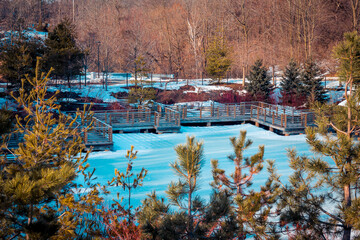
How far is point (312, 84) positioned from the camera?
2598cm

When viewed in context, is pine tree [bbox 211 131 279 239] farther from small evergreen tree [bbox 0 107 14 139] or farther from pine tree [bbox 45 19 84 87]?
pine tree [bbox 45 19 84 87]

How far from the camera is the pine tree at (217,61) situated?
3484 cm

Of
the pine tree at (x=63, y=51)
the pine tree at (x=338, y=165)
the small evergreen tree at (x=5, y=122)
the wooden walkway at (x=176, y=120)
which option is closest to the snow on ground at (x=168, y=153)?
the wooden walkway at (x=176, y=120)

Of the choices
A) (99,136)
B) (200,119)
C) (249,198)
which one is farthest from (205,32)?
(249,198)

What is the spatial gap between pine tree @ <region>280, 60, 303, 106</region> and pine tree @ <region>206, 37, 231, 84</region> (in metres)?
7.28

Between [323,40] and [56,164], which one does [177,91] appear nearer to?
[323,40]

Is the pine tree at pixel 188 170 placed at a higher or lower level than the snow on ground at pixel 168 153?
higher

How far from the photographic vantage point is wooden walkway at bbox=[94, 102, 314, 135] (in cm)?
1941

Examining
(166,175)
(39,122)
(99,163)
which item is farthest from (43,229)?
(99,163)

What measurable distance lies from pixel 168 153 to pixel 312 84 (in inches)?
591

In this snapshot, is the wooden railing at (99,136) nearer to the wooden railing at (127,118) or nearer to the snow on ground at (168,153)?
the snow on ground at (168,153)

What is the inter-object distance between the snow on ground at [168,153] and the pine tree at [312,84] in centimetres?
660

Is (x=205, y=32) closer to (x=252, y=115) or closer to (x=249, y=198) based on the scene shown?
(x=252, y=115)

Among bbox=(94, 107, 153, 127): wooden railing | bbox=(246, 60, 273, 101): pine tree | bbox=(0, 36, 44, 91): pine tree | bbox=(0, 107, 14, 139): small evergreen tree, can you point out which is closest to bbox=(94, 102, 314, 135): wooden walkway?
bbox=(94, 107, 153, 127): wooden railing
